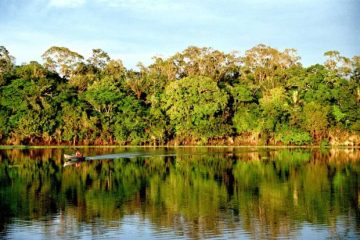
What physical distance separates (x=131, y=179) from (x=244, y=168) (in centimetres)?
855

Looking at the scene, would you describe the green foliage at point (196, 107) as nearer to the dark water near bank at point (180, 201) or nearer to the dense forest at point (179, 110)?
the dense forest at point (179, 110)

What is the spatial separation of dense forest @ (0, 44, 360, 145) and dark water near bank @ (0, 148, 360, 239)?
81.4ft

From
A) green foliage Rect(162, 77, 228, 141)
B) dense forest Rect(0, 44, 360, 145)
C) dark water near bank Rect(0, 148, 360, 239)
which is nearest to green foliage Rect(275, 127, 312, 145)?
dense forest Rect(0, 44, 360, 145)

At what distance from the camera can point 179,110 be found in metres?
63.4

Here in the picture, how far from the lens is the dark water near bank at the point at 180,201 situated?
16.4 meters

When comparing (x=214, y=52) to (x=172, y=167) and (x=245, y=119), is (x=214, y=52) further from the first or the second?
(x=172, y=167)

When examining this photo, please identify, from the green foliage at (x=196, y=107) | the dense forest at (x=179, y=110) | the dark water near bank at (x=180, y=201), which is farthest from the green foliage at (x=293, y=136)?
the dark water near bank at (x=180, y=201)

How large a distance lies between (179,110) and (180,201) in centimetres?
4173

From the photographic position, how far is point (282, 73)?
2736 inches

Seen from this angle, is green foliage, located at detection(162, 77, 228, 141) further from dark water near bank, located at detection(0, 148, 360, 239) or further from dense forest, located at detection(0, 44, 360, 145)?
dark water near bank, located at detection(0, 148, 360, 239)

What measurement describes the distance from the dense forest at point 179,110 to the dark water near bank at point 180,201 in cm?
2482

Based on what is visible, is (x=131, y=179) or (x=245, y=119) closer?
(x=131, y=179)

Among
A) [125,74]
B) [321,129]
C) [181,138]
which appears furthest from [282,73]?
[125,74]

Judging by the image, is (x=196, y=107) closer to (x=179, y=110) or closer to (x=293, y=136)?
(x=179, y=110)
